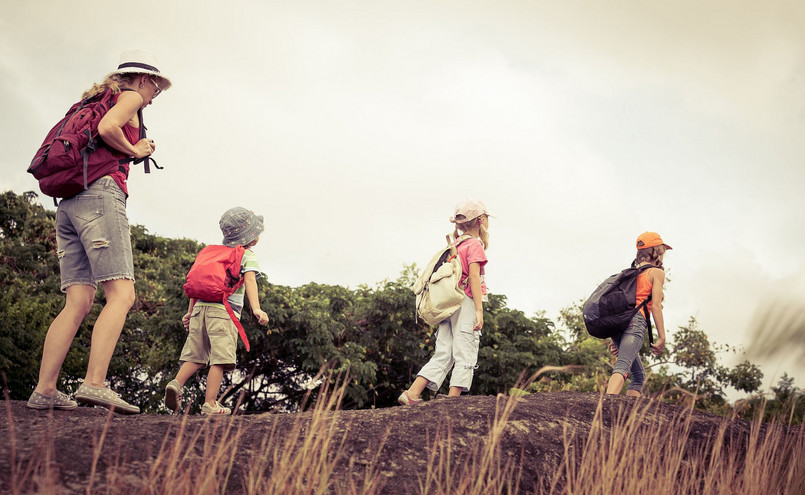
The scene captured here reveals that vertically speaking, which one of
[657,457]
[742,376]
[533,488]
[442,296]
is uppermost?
[742,376]

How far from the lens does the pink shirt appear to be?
239 inches

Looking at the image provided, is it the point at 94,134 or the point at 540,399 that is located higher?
the point at 94,134

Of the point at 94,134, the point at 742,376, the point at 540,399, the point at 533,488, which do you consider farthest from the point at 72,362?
the point at 742,376

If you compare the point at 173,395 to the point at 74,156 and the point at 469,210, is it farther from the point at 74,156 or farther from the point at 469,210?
the point at 469,210

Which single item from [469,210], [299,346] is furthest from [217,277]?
[299,346]

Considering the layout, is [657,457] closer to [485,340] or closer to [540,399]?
[540,399]

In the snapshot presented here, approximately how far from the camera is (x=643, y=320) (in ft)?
21.4

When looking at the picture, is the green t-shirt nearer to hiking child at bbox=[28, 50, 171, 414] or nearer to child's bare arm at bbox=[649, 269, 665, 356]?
hiking child at bbox=[28, 50, 171, 414]

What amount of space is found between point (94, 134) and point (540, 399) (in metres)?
3.98

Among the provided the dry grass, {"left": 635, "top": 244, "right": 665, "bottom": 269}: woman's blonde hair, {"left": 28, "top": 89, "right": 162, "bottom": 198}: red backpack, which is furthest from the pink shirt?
{"left": 28, "top": 89, "right": 162, "bottom": 198}: red backpack

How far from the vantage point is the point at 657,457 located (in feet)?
14.6

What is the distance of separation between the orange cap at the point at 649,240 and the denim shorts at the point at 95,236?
15.5 ft

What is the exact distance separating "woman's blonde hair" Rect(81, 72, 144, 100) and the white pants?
3237mm

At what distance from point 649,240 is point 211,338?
4.23m
